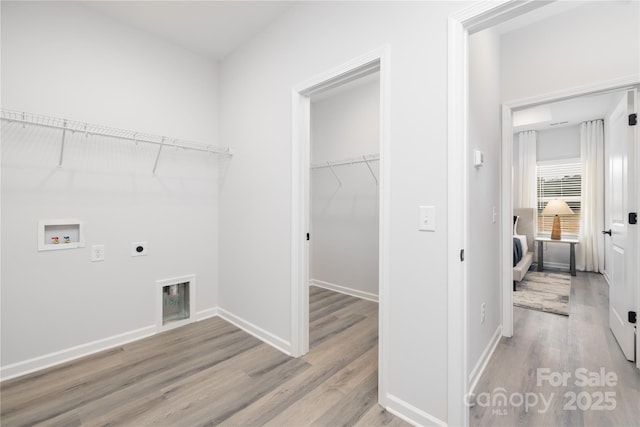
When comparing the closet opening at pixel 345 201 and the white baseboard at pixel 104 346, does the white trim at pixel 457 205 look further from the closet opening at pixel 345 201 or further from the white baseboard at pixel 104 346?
the closet opening at pixel 345 201

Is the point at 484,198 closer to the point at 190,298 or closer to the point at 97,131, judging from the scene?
the point at 190,298

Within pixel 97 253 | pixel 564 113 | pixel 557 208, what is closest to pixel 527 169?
pixel 557 208

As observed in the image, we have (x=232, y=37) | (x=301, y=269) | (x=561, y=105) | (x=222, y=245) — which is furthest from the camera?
(x=561, y=105)

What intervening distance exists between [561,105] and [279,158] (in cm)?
442

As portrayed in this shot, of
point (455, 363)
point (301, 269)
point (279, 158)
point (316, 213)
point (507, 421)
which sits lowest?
point (507, 421)

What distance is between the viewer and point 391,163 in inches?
64.5

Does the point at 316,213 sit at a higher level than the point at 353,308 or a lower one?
higher

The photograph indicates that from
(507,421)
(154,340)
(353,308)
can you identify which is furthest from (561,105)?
(154,340)

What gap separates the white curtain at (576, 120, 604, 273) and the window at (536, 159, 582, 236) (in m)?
0.29

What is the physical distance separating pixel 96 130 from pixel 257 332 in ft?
7.05

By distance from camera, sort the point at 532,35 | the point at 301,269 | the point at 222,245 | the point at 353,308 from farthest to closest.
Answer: the point at 353,308, the point at 222,245, the point at 532,35, the point at 301,269

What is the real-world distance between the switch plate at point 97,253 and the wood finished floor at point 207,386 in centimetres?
75

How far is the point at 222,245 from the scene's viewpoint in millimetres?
3027

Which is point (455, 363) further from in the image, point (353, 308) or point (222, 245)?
point (222, 245)
